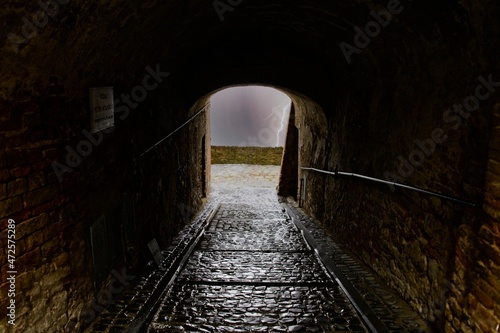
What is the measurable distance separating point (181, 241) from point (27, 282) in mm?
4169

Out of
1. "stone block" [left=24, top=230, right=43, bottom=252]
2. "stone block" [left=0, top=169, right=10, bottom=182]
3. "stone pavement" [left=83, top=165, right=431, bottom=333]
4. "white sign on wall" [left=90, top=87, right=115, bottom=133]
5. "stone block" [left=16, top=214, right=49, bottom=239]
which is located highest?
"white sign on wall" [left=90, top=87, right=115, bottom=133]

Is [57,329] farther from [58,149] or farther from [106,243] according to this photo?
[58,149]

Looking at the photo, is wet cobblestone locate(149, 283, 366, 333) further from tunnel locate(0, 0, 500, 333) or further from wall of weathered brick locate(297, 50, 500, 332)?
wall of weathered brick locate(297, 50, 500, 332)

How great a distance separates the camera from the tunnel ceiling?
277 cm

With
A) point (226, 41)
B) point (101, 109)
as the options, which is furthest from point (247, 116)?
point (101, 109)

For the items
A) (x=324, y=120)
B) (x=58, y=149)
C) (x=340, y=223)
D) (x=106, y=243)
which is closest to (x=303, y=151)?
(x=324, y=120)

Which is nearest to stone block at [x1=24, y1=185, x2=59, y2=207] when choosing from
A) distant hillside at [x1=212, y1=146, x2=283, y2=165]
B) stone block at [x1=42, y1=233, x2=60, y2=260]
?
stone block at [x1=42, y1=233, x2=60, y2=260]

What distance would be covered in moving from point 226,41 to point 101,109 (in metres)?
4.07

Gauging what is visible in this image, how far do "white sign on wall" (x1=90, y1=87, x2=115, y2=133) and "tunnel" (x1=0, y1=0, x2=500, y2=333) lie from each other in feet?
0.07

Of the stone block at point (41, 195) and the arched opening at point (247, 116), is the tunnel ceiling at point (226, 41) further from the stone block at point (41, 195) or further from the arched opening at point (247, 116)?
the arched opening at point (247, 116)

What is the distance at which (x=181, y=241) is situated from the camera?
7.06 m

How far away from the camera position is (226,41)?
7.52 meters

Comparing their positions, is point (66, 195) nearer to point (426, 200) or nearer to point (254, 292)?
point (254, 292)

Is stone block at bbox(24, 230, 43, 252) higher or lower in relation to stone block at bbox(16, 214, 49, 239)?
lower
